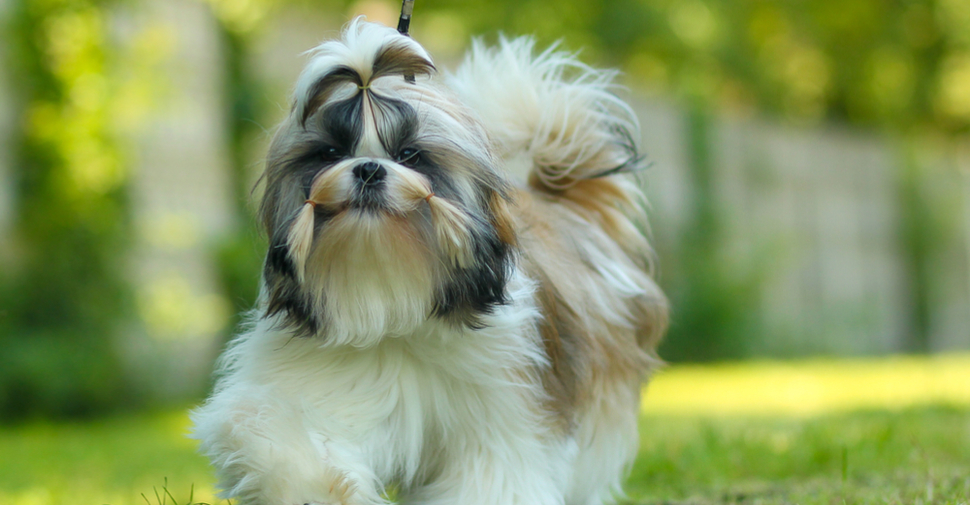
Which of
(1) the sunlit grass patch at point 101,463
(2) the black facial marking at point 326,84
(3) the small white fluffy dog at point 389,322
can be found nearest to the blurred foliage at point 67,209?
(1) the sunlit grass patch at point 101,463

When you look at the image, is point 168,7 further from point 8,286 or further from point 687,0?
point 687,0

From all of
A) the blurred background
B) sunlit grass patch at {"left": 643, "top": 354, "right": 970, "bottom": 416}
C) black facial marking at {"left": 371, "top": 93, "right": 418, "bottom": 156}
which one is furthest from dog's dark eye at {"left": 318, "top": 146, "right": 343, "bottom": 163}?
sunlit grass patch at {"left": 643, "top": 354, "right": 970, "bottom": 416}

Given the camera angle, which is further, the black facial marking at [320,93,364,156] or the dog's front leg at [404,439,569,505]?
the dog's front leg at [404,439,569,505]

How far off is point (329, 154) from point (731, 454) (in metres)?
2.34

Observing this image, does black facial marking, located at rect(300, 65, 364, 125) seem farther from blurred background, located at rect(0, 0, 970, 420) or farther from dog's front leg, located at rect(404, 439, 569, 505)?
dog's front leg, located at rect(404, 439, 569, 505)

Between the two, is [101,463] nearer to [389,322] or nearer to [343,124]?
[389,322]

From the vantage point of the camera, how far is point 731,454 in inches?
158

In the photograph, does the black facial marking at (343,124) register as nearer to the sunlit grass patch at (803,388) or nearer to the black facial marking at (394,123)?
the black facial marking at (394,123)

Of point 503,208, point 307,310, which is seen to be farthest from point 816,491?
point 307,310

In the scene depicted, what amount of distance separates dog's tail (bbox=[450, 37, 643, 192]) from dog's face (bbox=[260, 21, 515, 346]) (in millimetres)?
983

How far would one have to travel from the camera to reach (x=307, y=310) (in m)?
2.48

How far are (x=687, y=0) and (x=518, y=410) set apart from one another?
49.9 feet

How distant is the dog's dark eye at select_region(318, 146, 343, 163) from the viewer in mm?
2471

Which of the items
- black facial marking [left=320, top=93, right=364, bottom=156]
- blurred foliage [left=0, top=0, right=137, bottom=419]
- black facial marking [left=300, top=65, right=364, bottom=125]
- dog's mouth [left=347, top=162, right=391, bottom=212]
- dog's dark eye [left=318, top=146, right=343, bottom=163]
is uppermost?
black facial marking [left=300, top=65, right=364, bottom=125]
